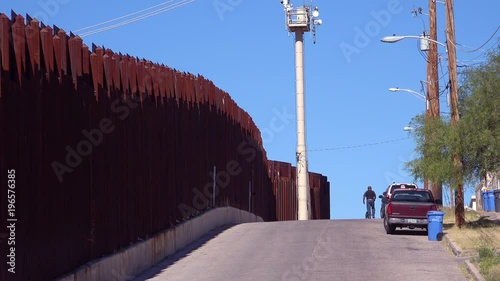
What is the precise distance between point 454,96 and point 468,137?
1.97m

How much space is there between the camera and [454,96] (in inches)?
1232

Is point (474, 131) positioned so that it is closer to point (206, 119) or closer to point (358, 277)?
point (206, 119)

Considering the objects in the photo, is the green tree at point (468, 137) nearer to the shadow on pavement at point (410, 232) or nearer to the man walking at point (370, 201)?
the shadow on pavement at point (410, 232)

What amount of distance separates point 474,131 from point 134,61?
1206cm

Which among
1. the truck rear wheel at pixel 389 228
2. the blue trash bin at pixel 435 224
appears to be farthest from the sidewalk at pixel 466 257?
the truck rear wheel at pixel 389 228

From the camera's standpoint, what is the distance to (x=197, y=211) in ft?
97.2

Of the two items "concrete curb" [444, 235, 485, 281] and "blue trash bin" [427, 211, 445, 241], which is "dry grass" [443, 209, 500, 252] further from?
"blue trash bin" [427, 211, 445, 241]

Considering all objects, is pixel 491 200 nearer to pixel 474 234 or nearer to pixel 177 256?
pixel 474 234

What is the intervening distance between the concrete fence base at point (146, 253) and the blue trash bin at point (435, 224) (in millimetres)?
6947

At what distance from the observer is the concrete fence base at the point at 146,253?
1753 centimetres

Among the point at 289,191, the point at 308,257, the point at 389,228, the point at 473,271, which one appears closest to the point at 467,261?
the point at 473,271

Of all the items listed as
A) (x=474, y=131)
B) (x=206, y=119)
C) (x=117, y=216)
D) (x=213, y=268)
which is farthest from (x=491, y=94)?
(x=117, y=216)

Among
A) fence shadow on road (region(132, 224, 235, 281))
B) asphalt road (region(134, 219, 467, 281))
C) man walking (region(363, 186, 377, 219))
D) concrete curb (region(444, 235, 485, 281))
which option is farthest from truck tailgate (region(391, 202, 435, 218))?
man walking (region(363, 186, 377, 219))

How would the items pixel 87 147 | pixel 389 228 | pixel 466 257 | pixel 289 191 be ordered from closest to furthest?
pixel 87 147
pixel 466 257
pixel 389 228
pixel 289 191
